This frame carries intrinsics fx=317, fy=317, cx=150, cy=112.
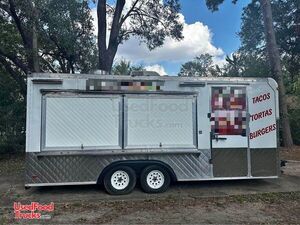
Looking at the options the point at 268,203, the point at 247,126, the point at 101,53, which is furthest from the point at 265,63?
the point at 268,203

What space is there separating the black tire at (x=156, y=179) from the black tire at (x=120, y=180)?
256 millimetres

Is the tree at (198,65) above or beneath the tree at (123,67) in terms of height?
above

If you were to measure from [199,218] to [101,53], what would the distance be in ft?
38.3

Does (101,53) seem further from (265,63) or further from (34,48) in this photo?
(265,63)

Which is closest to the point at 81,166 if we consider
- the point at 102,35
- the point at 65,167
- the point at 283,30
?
the point at 65,167

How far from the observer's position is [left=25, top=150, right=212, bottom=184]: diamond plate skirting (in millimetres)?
6945

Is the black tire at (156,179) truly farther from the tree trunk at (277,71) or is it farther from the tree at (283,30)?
the tree at (283,30)

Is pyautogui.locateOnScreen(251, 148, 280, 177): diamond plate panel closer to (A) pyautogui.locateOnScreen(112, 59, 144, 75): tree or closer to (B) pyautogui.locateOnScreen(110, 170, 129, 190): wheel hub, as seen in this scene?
(B) pyautogui.locateOnScreen(110, 170, 129, 190): wheel hub

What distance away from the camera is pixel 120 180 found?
7.30 m

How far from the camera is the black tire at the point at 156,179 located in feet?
24.2

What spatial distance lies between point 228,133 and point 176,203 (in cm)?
221

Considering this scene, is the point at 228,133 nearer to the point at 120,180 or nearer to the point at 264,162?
the point at 264,162

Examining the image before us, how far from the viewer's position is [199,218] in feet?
18.7

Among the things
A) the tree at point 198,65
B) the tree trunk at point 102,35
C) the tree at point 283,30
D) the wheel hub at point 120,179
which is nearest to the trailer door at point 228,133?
the wheel hub at point 120,179
